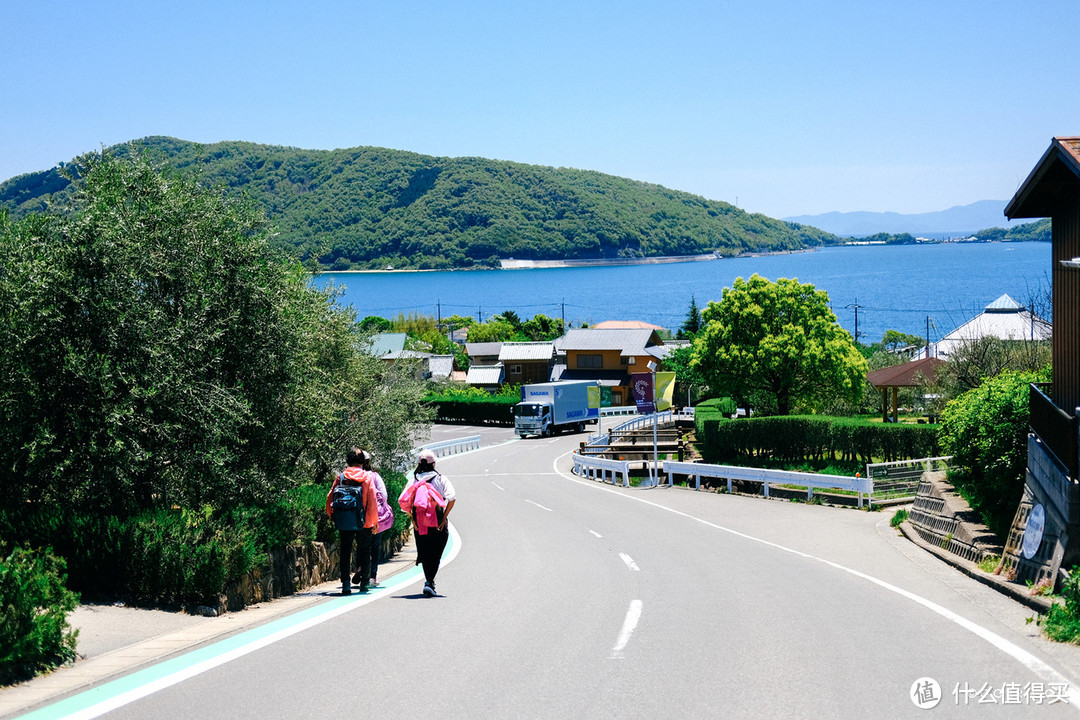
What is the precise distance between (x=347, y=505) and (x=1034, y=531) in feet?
28.7

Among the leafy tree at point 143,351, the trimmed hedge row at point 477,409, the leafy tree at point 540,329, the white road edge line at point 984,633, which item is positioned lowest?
the trimmed hedge row at point 477,409

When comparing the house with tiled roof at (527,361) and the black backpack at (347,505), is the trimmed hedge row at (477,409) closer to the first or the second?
the house with tiled roof at (527,361)

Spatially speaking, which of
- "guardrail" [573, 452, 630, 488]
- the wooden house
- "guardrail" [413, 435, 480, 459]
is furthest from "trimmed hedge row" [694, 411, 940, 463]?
"guardrail" [413, 435, 480, 459]

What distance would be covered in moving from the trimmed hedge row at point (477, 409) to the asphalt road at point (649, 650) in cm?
6105

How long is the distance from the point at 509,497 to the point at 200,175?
19701mm

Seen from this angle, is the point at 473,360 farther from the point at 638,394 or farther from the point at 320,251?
the point at 320,251

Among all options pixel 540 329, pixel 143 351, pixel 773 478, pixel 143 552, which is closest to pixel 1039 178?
pixel 143 351

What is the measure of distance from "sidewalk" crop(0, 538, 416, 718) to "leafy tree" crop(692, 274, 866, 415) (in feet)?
110

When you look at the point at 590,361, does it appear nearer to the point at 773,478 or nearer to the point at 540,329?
the point at 540,329

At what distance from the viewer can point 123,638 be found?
8.42 metres

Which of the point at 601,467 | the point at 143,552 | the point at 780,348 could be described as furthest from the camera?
the point at 780,348

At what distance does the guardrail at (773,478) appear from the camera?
81.8 feet

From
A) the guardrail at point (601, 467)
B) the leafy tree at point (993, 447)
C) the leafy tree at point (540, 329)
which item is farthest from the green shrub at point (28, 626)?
the leafy tree at point (540, 329)

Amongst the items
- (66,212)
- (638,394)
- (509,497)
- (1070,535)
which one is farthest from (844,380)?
(66,212)
